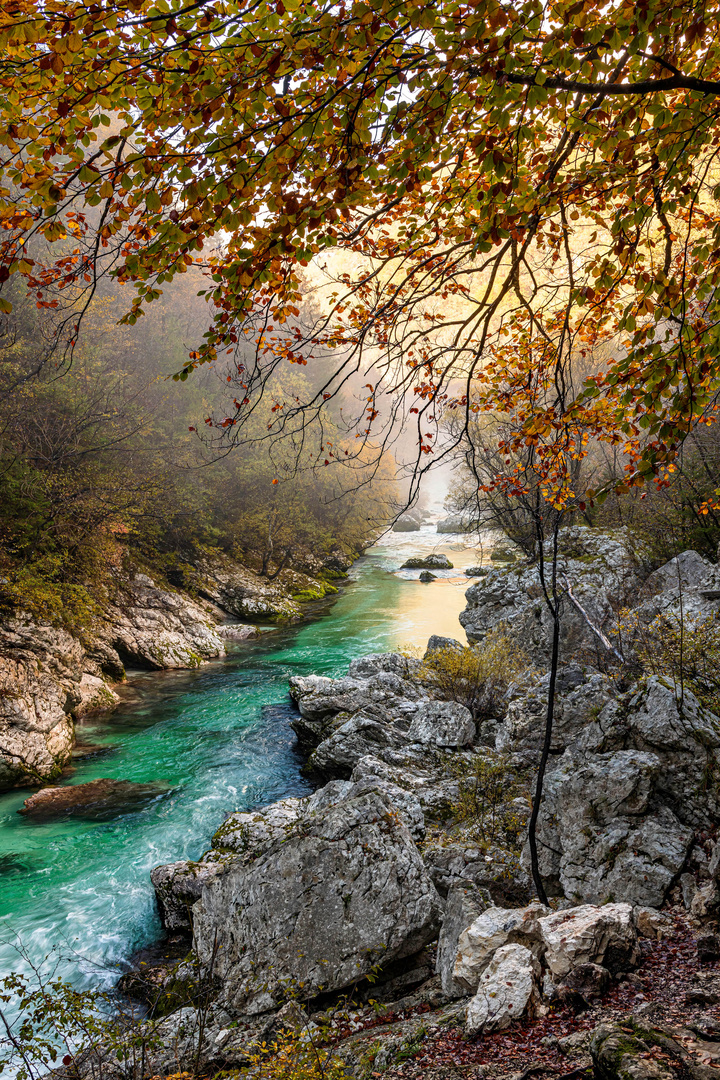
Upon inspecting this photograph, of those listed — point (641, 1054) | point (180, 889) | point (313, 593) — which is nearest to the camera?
point (641, 1054)

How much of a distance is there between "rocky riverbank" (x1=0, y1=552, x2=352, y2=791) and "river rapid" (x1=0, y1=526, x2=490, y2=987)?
53 cm

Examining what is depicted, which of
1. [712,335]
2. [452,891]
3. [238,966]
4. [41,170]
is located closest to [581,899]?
[452,891]

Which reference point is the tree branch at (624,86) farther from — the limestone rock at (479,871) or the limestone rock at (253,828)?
the limestone rock at (253,828)

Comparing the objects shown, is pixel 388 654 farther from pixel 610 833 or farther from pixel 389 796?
pixel 610 833

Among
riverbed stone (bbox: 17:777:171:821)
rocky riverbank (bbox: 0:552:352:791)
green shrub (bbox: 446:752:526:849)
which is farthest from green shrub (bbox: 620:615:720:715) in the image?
rocky riverbank (bbox: 0:552:352:791)

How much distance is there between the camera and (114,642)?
14.3 meters

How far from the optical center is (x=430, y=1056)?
120 inches

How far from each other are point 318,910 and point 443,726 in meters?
4.40

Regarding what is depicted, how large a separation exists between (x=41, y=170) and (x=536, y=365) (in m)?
4.15

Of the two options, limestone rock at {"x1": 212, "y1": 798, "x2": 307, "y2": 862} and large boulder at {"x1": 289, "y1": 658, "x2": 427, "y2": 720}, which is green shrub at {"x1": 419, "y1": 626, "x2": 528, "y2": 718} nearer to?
large boulder at {"x1": 289, "y1": 658, "x2": 427, "y2": 720}

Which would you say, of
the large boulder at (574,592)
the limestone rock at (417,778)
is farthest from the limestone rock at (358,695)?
the large boulder at (574,592)

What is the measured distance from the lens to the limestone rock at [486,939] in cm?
367

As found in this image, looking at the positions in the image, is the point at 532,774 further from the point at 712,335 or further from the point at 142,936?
the point at 712,335

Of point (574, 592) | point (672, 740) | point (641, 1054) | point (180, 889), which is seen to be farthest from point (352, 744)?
point (641, 1054)
